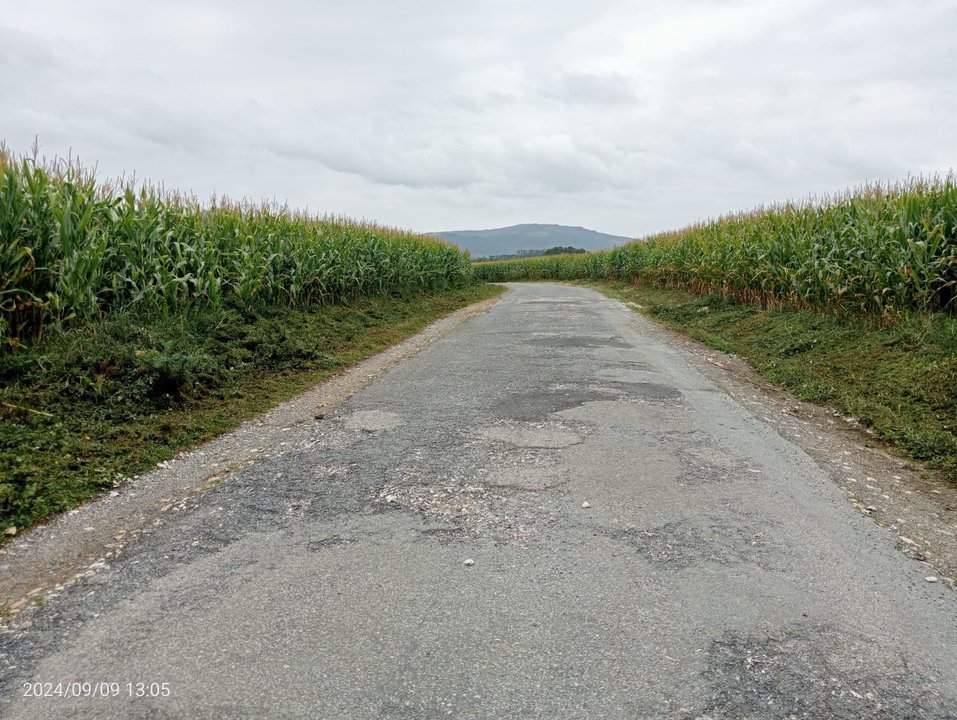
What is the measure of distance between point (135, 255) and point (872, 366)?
10088 mm

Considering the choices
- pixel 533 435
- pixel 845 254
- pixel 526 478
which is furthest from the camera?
pixel 845 254

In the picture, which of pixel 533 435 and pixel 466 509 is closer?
pixel 466 509

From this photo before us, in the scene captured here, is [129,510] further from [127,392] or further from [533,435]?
[533,435]

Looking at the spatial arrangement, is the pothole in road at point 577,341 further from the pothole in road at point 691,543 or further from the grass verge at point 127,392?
the pothole in road at point 691,543

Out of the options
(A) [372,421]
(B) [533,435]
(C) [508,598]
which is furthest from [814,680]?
(A) [372,421]

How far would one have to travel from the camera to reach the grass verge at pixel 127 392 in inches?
182

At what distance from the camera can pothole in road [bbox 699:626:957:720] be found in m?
2.25

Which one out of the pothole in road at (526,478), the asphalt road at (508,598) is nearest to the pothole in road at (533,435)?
the asphalt road at (508,598)

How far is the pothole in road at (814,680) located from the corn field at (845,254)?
27.5 feet

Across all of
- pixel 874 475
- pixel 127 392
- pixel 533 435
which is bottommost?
pixel 874 475

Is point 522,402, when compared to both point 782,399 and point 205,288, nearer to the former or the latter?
point 782,399

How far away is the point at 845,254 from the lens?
436 inches

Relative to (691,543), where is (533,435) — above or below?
above

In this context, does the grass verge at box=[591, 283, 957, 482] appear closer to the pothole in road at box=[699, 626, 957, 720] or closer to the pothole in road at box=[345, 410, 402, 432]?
the pothole in road at box=[699, 626, 957, 720]
